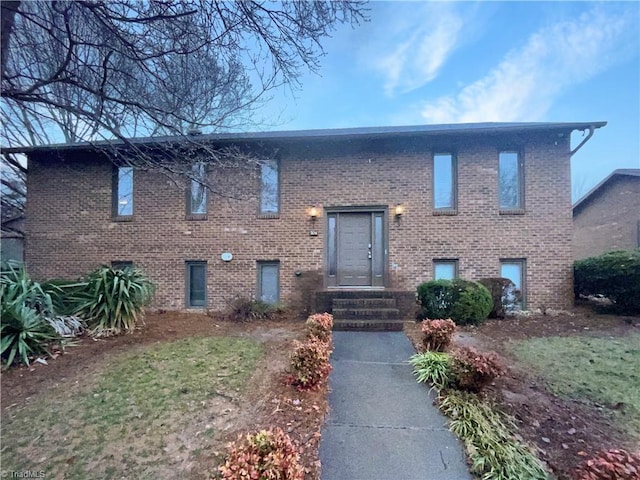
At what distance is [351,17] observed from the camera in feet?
13.5

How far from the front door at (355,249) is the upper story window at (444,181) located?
5.05ft

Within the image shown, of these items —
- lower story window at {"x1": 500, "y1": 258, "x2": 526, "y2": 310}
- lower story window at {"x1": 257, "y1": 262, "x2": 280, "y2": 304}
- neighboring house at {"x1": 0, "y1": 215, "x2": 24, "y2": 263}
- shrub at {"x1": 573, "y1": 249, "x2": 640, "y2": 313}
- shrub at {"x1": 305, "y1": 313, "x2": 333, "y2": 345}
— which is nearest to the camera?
shrub at {"x1": 305, "y1": 313, "x2": 333, "y2": 345}

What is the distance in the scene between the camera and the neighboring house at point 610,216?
1216 centimetres

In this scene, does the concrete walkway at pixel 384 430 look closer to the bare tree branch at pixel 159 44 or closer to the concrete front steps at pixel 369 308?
the concrete front steps at pixel 369 308

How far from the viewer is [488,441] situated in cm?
284

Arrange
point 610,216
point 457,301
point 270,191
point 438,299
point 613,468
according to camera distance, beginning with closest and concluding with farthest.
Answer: point 613,468 < point 457,301 < point 438,299 < point 270,191 < point 610,216

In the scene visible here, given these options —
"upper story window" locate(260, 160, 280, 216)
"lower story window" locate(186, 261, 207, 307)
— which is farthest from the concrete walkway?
"lower story window" locate(186, 261, 207, 307)

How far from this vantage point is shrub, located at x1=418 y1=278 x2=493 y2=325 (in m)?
6.68

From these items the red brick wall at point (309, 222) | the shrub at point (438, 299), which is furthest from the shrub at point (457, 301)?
the red brick wall at point (309, 222)

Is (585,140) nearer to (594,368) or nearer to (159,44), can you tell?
(594,368)

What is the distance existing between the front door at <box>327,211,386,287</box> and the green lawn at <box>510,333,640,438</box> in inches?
142

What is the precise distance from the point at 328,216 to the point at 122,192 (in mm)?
5861

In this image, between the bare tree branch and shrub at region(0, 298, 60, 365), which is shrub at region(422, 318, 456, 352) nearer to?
the bare tree branch

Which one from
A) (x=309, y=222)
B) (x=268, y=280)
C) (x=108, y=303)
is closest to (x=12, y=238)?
(x=108, y=303)
